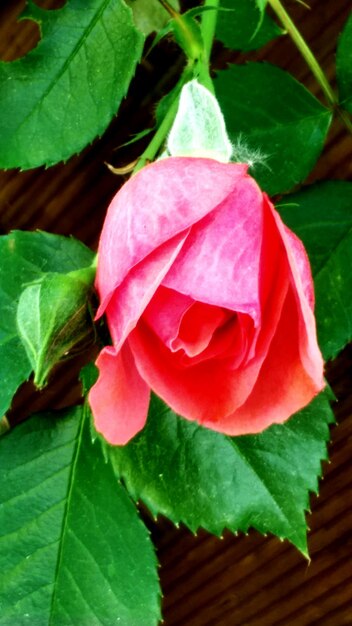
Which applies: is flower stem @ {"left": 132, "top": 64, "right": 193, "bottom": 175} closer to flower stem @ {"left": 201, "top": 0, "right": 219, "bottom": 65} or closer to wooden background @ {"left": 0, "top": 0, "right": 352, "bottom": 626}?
flower stem @ {"left": 201, "top": 0, "right": 219, "bottom": 65}

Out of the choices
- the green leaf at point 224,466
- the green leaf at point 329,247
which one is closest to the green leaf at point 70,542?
the green leaf at point 224,466

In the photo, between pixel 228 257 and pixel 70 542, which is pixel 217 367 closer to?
pixel 228 257

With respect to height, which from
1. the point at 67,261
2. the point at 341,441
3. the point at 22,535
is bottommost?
the point at 341,441

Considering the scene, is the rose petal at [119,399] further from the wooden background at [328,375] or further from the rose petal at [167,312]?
the wooden background at [328,375]

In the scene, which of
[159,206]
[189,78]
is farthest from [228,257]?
[189,78]

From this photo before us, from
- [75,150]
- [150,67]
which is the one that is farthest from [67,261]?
[150,67]

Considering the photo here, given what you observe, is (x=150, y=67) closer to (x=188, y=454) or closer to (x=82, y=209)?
(x=82, y=209)
